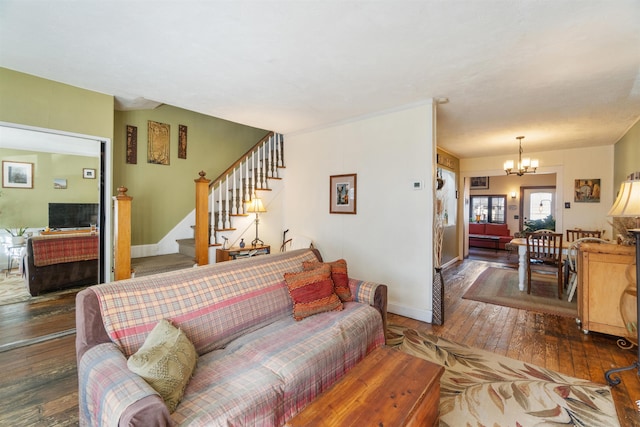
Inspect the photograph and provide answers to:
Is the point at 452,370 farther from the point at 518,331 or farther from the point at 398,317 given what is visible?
the point at 518,331

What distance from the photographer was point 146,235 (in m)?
4.65

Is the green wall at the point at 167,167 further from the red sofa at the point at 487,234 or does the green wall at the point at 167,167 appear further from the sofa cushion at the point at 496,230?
the sofa cushion at the point at 496,230

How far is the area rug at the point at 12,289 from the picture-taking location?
2896mm

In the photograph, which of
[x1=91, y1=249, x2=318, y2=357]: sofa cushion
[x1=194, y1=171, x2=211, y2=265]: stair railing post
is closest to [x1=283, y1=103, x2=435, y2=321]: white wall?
[x1=194, y1=171, x2=211, y2=265]: stair railing post

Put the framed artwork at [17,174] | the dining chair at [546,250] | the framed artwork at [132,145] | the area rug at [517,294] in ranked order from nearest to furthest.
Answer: the framed artwork at [17,174] → the area rug at [517,294] → the dining chair at [546,250] → the framed artwork at [132,145]

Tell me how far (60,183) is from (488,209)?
12.0 meters

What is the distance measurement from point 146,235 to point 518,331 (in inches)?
216

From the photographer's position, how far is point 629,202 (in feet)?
7.17

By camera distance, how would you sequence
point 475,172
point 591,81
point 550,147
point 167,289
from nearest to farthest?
1. point 167,289
2. point 591,81
3. point 550,147
4. point 475,172

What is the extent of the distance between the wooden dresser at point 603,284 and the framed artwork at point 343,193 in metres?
2.67

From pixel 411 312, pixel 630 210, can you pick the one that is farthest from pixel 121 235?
pixel 630 210

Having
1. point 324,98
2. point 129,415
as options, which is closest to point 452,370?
point 129,415

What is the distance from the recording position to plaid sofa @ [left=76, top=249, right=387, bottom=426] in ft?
4.00

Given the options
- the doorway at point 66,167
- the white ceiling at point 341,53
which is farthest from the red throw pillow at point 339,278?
the doorway at point 66,167
